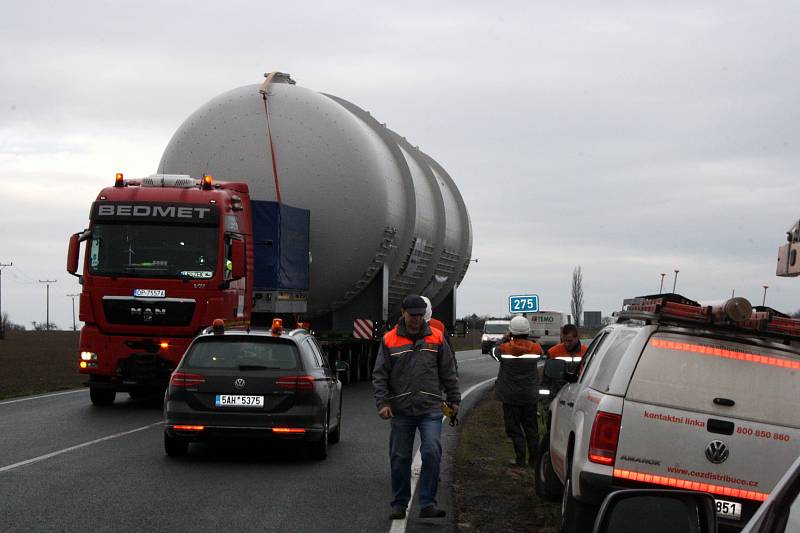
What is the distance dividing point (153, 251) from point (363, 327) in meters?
6.85

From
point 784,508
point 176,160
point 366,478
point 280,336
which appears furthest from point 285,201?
point 784,508

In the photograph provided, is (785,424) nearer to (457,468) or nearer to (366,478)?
(366,478)

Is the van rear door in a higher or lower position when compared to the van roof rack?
lower

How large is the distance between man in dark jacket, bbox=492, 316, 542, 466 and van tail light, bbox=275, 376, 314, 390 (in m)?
2.11

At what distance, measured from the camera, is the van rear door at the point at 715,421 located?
7285 mm

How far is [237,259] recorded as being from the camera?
64.3ft

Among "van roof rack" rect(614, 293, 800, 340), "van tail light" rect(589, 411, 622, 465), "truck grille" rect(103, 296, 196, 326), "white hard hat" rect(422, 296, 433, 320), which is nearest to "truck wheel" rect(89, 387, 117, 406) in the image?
"truck grille" rect(103, 296, 196, 326)

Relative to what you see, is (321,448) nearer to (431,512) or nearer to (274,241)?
(431,512)

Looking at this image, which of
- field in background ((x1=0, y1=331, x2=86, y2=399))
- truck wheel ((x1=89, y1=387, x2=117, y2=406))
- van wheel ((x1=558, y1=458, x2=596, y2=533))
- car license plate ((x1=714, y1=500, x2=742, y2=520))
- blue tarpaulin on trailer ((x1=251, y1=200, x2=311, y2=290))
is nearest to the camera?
car license plate ((x1=714, y1=500, x2=742, y2=520))

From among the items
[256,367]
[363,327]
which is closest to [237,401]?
[256,367]

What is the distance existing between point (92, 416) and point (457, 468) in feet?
23.7

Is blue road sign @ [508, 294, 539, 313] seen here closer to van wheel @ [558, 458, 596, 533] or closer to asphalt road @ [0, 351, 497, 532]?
asphalt road @ [0, 351, 497, 532]

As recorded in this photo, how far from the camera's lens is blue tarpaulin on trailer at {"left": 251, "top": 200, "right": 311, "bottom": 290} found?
71.2 feet

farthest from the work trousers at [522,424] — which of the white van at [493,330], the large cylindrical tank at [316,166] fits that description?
the white van at [493,330]
